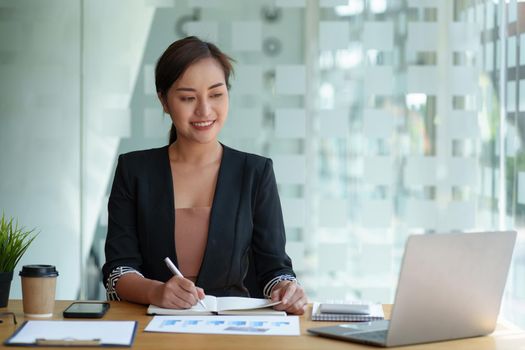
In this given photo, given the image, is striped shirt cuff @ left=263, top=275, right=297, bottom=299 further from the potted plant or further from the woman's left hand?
the potted plant

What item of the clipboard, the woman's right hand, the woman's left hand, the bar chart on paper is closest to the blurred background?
the woman's left hand

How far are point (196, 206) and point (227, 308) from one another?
545mm

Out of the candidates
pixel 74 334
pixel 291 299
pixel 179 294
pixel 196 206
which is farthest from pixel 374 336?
pixel 196 206

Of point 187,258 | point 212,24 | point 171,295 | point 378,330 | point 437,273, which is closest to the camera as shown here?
point 437,273

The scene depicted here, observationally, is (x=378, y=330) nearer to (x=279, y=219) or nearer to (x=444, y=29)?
(x=279, y=219)

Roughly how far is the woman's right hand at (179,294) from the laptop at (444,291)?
39 centimetres

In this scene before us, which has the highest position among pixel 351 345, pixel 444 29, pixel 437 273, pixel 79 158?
pixel 444 29

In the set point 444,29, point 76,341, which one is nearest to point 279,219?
point 76,341

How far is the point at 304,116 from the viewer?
15.6ft

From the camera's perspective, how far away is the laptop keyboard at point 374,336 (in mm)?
1976

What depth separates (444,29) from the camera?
15.7ft

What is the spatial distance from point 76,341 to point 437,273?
83 cm

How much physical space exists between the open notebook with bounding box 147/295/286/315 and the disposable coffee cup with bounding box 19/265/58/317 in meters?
0.27

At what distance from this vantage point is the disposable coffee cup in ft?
7.48
